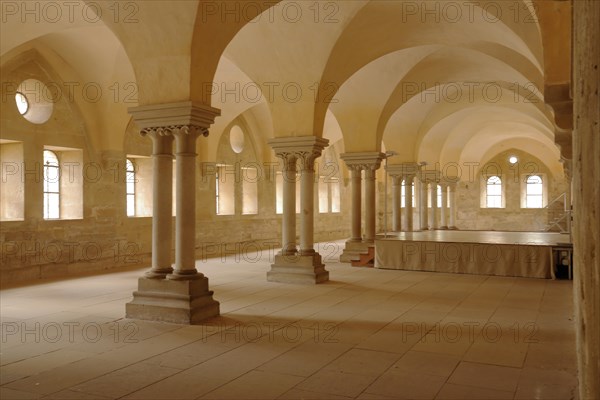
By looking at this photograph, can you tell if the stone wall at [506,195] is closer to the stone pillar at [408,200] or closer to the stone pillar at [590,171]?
the stone pillar at [408,200]

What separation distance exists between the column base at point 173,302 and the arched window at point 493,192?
2472 centimetres

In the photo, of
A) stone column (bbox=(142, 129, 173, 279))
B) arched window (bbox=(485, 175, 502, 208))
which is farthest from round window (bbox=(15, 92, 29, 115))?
arched window (bbox=(485, 175, 502, 208))

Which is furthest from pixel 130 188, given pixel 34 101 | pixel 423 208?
pixel 423 208

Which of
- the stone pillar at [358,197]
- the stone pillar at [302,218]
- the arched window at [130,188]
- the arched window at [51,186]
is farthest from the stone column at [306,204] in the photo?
the arched window at [130,188]

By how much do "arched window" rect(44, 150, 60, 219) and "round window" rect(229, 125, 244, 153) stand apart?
5.84 m

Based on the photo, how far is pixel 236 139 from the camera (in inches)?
659

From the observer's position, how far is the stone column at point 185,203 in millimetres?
6539

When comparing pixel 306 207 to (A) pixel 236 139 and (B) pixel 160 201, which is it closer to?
(B) pixel 160 201

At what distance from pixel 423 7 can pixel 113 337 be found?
6959mm

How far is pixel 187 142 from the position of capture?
657cm

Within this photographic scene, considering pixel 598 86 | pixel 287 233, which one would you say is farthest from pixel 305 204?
pixel 598 86

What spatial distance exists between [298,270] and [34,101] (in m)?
6.30

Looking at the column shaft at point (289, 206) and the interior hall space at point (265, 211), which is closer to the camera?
the interior hall space at point (265, 211)

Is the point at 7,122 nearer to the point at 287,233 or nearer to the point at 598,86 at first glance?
the point at 287,233
